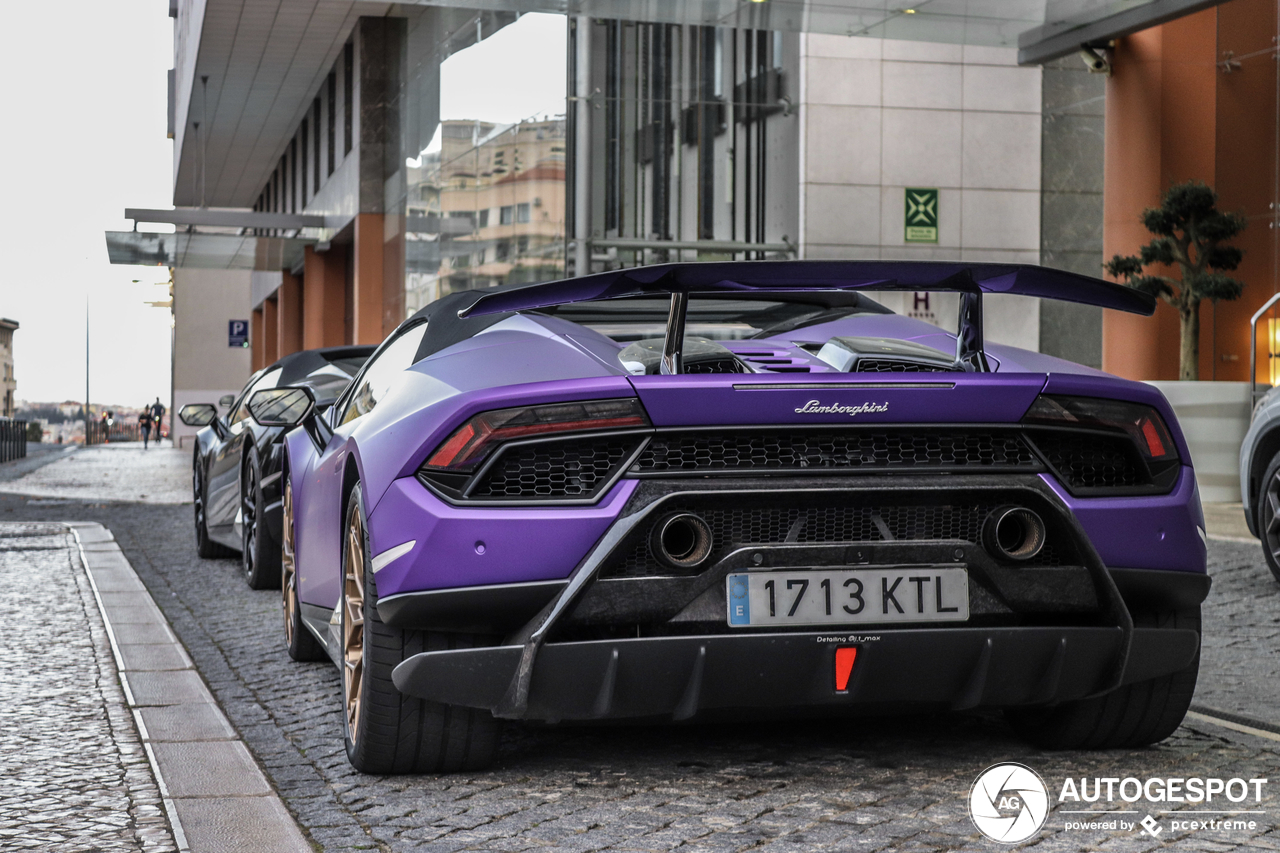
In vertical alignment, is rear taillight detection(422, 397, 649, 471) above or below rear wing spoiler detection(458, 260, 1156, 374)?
below

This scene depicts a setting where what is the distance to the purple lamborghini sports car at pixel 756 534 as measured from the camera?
133 inches

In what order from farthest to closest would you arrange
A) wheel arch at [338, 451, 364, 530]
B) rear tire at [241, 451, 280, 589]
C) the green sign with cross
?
the green sign with cross, rear tire at [241, 451, 280, 589], wheel arch at [338, 451, 364, 530]

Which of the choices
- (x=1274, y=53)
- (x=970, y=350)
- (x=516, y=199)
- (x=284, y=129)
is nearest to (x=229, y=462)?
(x=970, y=350)

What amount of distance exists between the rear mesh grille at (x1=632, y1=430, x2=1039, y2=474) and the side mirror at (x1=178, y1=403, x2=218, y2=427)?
667 cm

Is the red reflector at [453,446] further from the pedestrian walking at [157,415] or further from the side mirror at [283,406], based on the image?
the pedestrian walking at [157,415]

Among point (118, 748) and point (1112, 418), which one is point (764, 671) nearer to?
point (1112, 418)

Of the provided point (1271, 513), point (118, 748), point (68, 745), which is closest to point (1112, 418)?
point (118, 748)

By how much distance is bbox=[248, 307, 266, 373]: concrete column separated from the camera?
49656 millimetres

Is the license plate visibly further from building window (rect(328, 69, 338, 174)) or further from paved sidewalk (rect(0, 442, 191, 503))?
building window (rect(328, 69, 338, 174))

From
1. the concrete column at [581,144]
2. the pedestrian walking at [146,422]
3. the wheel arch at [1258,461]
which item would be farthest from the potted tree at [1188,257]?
the pedestrian walking at [146,422]

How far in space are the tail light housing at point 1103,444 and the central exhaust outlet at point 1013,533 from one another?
122 mm

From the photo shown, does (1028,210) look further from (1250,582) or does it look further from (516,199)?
(1250,582)

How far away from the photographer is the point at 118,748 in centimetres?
430

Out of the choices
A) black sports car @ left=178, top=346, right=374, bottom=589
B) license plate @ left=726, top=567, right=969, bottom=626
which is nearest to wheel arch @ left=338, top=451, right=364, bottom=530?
license plate @ left=726, top=567, right=969, bottom=626
